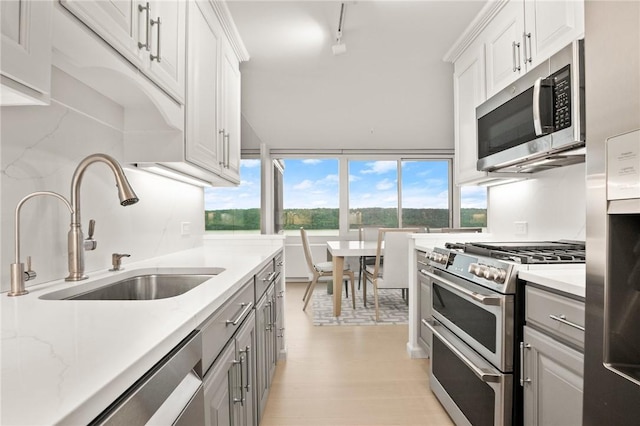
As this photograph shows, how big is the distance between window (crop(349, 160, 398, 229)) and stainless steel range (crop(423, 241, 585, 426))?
162 inches

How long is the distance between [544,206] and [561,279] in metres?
1.27

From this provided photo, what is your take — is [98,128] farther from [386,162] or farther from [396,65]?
[386,162]

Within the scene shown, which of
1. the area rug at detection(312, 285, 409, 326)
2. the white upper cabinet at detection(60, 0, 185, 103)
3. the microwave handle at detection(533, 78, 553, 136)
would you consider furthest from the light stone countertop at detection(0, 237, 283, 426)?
the area rug at detection(312, 285, 409, 326)

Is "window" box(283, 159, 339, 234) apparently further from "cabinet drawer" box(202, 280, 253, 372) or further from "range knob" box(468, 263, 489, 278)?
"cabinet drawer" box(202, 280, 253, 372)

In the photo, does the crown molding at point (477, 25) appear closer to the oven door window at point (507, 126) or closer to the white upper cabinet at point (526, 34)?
the white upper cabinet at point (526, 34)

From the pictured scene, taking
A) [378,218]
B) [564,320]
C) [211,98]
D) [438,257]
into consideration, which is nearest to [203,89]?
[211,98]

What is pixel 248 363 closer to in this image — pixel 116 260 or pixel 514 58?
pixel 116 260

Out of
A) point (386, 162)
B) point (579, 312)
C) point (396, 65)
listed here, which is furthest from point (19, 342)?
point (386, 162)

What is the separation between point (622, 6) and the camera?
77 cm

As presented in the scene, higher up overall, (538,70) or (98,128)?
(538,70)

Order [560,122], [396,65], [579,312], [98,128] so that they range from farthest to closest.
Answer: [396,65]
[560,122]
[98,128]
[579,312]

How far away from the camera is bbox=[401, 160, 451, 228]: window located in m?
6.31

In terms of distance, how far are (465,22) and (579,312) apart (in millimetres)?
2763

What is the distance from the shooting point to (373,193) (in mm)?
6285
